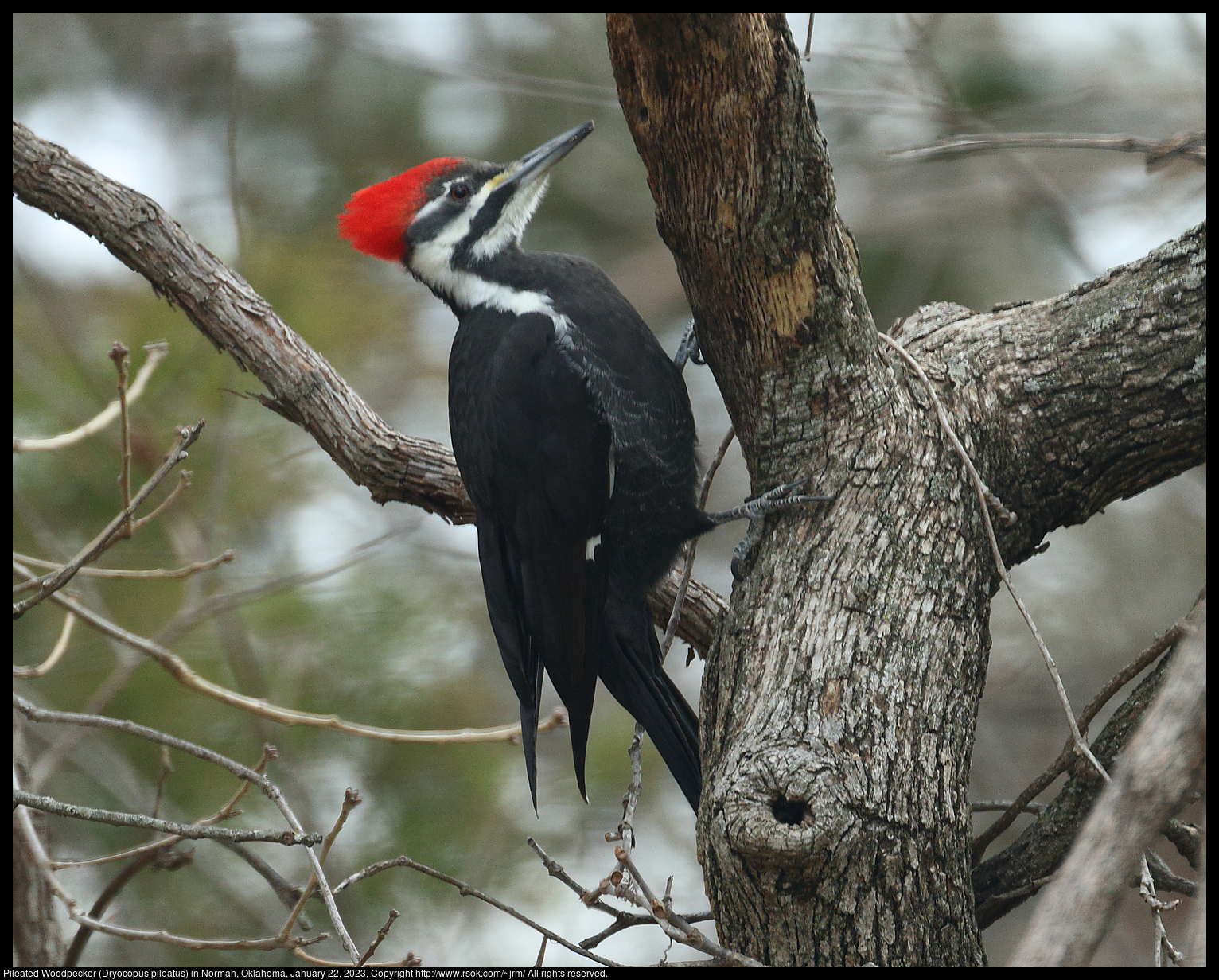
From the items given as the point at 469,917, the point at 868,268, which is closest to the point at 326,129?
the point at 868,268

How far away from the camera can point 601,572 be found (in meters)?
2.41

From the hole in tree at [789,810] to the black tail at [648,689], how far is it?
0.74 m

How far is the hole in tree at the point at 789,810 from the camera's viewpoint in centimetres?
143

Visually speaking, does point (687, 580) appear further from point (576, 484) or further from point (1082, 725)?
point (1082, 725)

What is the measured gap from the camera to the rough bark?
4.80 feet

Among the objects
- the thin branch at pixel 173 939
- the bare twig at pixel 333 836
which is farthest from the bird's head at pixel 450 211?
the thin branch at pixel 173 939

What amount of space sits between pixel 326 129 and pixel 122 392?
4.42 meters

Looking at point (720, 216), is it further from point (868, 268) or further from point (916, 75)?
point (868, 268)

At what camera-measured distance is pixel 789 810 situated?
1435 millimetres

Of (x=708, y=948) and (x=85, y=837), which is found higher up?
(x=85, y=837)

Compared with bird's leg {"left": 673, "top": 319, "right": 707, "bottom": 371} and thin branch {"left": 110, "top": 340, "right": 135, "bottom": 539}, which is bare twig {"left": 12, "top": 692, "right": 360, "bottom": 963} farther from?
bird's leg {"left": 673, "top": 319, "right": 707, "bottom": 371}

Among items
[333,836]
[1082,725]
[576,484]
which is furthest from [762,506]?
[333,836]

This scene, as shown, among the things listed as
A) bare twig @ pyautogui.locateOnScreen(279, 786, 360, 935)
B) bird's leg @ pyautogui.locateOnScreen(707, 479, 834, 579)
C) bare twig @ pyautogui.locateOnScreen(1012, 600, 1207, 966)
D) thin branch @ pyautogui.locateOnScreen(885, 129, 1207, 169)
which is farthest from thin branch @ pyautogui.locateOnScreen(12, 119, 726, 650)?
bare twig @ pyautogui.locateOnScreen(1012, 600, 1207, 966)

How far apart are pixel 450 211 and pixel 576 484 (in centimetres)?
89
